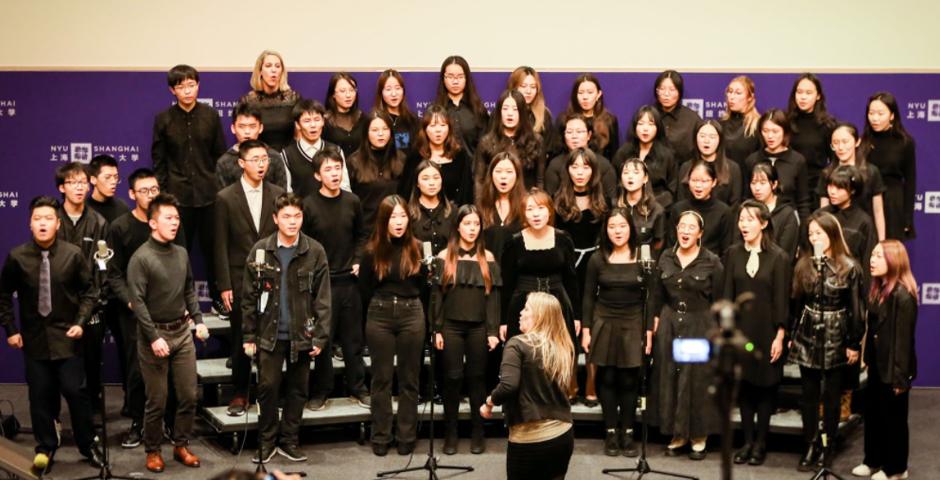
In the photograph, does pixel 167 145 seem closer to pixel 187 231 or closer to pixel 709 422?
pixel 187 231

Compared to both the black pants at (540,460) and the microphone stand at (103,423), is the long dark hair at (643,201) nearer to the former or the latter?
the black pants at (540,460)

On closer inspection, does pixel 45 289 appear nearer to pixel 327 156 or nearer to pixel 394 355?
pixel 327 156

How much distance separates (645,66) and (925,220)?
2681 mm

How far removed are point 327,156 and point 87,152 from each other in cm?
279

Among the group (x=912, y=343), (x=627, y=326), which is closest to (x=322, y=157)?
(x=627, y=326)

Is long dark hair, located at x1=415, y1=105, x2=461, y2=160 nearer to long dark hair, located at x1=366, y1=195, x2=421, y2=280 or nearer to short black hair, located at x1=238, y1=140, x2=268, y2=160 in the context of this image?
long dark hair, located at x1=366, y1=195, x2=421, y2=280

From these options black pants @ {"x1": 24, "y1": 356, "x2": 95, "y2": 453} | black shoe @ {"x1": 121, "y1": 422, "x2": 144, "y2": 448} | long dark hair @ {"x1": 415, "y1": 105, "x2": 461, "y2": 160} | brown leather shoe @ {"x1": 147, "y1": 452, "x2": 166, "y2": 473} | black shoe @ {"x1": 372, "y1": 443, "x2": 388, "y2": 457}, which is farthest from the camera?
long dark hair @ {"x1": 415, "y1": 105, "x2": 461, "y2": 160}

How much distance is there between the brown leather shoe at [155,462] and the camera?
8.11m

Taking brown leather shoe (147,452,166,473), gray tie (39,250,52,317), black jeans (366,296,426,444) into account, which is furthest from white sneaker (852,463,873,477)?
gray tie (39,250,52,317)

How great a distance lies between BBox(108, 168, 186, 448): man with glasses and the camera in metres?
8.51

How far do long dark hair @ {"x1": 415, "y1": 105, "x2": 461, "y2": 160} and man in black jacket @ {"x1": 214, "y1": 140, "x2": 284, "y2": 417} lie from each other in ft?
3.63

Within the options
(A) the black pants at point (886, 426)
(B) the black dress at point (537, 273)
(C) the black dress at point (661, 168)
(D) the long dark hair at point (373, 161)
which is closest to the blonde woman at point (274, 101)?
(D) the long dark hair at point (373, 161)

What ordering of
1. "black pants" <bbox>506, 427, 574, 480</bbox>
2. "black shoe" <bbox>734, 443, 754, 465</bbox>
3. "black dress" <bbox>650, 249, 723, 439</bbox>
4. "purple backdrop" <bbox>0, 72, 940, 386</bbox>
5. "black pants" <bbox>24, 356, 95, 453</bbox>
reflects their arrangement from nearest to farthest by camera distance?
"black pants" <bbox>506, 427, 574, 480</bbox>, "black pants" <bbox>24, 356, 95, 453</bbox>, "black dress" <bbox>650, 249, 723, 439</bbox>, "black shoe" <bbox>734, 443, 754, 465</bbox>, "purple backdrop" <bbox>0, 72, 940, 386</bbox>

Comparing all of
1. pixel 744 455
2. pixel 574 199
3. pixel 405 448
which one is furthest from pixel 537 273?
pixel 744 455
